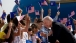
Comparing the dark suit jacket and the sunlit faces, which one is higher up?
the sunlit faces

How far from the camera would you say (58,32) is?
2.97 metres

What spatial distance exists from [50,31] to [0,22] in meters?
0.94

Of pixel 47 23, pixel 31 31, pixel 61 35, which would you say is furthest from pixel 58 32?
pixel 31 31

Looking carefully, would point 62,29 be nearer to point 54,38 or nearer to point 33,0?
point 54,38

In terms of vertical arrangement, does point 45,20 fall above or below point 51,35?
above

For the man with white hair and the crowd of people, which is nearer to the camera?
the crowd of people

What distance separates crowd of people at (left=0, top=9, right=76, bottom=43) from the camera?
2.19 metres

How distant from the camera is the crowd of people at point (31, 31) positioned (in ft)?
7.17

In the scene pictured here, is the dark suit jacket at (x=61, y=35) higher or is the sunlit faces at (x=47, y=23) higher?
the sunlit faces at (x=47, y=23)

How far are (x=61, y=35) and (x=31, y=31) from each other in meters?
0.62

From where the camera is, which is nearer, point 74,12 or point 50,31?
point 50,31

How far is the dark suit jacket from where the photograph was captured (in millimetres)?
2961

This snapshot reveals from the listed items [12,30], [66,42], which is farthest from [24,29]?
[66,42]

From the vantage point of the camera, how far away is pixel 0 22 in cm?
238
